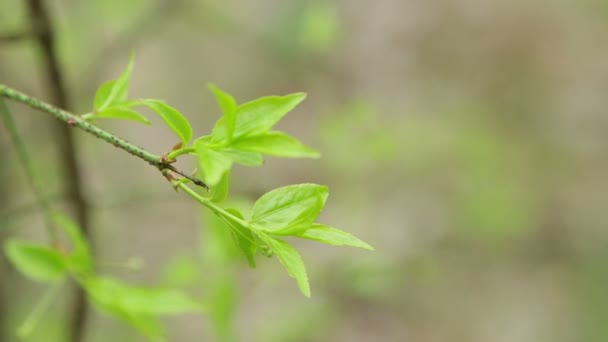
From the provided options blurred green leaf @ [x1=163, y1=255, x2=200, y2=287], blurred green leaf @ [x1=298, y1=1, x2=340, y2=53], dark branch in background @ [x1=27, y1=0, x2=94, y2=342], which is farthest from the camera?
blurred green leaf @ [x1=298, y1=1, x2=340, y2=53]

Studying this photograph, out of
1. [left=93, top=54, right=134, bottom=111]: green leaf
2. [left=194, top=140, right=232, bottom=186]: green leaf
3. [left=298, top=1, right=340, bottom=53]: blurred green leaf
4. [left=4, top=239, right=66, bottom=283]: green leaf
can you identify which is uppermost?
[left=298, top=1, right=340, bottom=53]: blurred green leaf

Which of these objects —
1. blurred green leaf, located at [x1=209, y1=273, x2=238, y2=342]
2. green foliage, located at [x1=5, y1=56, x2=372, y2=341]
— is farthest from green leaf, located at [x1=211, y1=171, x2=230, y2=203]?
blurred green leaf, located at [x1=209, y1=273, x2=238, y2=342]

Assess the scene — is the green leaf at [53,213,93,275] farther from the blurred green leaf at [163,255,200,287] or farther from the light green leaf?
the blurred green leaf at [163,255,200,287]

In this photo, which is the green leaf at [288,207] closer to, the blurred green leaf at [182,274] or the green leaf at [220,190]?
the green leaf at [220,190]

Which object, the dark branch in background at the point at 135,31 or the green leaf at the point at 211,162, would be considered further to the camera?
the dark branch in background at the point at 135,31

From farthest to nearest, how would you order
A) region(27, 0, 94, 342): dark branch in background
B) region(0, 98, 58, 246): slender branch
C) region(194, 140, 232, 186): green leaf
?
region(27, 0, 94, 342): dark branch in background
region(0, 98, 58, 246): slender branch
region(194, 140, 232, 186): green leaf

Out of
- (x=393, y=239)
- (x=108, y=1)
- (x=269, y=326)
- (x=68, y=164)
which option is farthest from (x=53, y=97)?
(x=393, y=239)

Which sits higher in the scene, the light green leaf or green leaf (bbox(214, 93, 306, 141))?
green leaf (bbox(214, 93, 306, 141))

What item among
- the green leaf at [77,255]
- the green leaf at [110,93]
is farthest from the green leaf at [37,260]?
the green leaf at [110,93]
